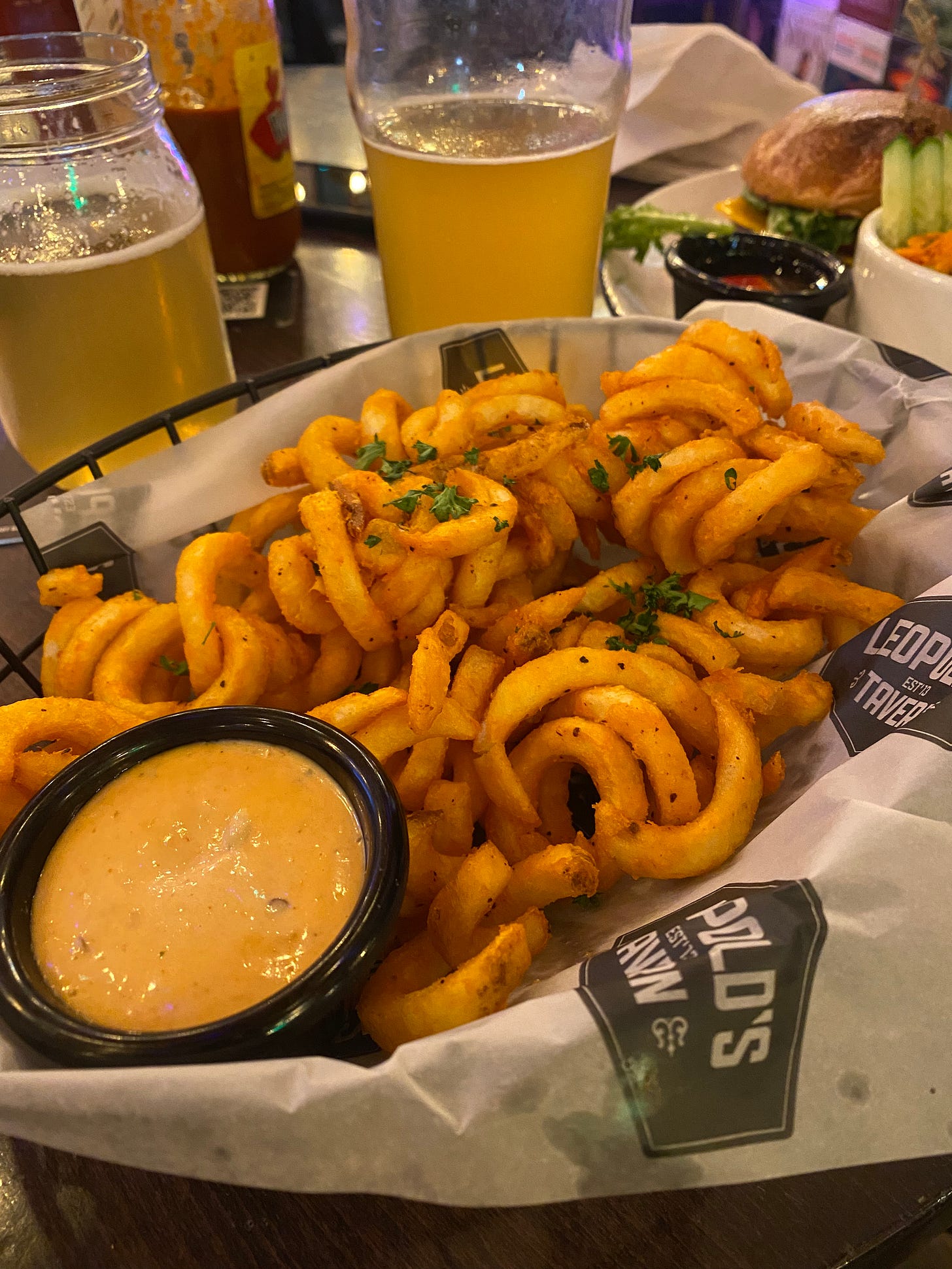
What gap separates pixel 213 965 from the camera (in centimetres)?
103

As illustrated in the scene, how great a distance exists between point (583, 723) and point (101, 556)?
0.97 metres

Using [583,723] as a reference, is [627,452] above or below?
above

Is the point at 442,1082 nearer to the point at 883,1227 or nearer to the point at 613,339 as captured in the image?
the point at 883,1227

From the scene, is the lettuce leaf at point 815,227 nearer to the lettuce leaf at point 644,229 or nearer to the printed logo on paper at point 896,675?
the lettuce leaf at point 644,229

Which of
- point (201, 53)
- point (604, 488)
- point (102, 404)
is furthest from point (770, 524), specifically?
point (201, 53)

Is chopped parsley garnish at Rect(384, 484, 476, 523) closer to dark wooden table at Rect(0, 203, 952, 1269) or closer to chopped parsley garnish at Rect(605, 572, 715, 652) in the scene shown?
chopped parsley garnish at Rect(605, 572, 715, 652)

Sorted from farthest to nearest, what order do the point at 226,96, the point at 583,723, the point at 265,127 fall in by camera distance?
the point at 265,127 < the point at 226,96 < the point at 583,723

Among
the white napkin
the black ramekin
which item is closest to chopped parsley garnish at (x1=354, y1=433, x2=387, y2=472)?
the black ramekin

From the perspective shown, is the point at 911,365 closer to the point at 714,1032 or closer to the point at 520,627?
the point at 520,627

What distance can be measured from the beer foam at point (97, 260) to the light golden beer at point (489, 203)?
1.88ft

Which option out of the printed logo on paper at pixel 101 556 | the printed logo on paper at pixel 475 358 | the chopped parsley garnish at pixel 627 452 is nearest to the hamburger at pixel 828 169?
the printed logo on paper at pixel 475 358

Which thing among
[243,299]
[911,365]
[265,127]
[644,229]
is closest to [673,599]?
[911,365]

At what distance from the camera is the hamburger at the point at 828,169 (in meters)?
3.07

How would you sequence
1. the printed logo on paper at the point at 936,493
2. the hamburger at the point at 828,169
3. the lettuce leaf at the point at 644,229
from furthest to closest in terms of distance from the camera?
1. the hamburger at the point at 828,169
2. the lettuce leaf at the point at 644,229
3. the printed logo on paper at the point at 936,493
